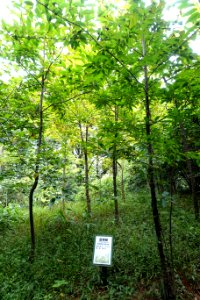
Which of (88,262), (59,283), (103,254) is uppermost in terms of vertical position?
(103,254)

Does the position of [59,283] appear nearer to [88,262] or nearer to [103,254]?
[88,262]

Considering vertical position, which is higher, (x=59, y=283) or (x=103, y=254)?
(x=103, y=254)

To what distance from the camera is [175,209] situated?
662 cm

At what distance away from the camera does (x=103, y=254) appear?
3648 mm

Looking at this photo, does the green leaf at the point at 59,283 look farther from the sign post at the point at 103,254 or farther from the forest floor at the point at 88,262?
the sign post at the point at 103,254

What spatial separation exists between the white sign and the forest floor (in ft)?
1.38

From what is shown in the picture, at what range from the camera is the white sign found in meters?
3.60

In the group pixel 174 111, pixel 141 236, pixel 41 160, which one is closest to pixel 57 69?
pixel 41 160

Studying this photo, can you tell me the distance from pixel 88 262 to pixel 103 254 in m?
0.82

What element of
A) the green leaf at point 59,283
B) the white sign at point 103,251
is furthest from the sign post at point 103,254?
the green leaf at point 59,283

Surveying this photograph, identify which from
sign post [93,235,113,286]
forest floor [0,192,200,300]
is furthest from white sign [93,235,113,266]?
forest floor [0,192,200,300]

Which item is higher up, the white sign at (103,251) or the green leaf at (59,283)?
the white sign at (103,251)

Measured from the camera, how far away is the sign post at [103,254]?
3.60 metres

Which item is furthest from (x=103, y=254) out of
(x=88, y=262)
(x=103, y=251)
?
(x=88, y=262)
